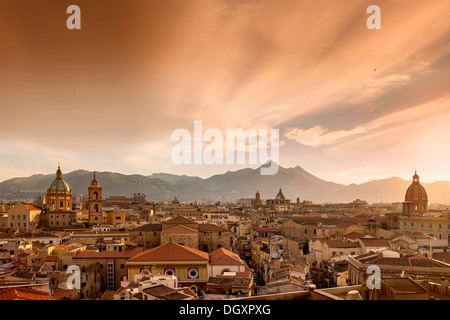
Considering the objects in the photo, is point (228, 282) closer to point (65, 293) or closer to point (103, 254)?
point (65, 293)

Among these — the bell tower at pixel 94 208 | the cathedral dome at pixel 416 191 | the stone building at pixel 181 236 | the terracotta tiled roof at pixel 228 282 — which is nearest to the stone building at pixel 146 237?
the stone building at pixel 181 236

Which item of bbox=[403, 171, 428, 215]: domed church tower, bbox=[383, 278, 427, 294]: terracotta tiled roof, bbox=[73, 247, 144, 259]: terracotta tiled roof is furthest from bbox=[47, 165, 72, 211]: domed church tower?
bbox=[383, 278, 427, 294]: terracotta tiled roof

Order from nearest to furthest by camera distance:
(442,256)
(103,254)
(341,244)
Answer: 1. (442,256)
2. (103,254)
3. (341,244)

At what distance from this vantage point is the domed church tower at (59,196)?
5431 centimetres

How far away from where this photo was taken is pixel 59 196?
54.7 meters

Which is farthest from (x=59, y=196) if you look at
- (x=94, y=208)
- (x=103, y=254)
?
(x=103, y=254)

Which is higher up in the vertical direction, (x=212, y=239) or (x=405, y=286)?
(x=405, y=286)

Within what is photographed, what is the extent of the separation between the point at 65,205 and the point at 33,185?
130039mm

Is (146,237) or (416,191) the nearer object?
(146,237)

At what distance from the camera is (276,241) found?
3162cm

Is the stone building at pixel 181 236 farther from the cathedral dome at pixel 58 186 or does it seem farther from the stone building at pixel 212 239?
the cathedral dome at pixel 58 186

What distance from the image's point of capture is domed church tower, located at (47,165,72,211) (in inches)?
2138

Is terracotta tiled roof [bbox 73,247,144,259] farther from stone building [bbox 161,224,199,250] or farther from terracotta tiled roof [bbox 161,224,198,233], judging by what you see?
terracotta tiled roof [bbox 161,224,198,233]
